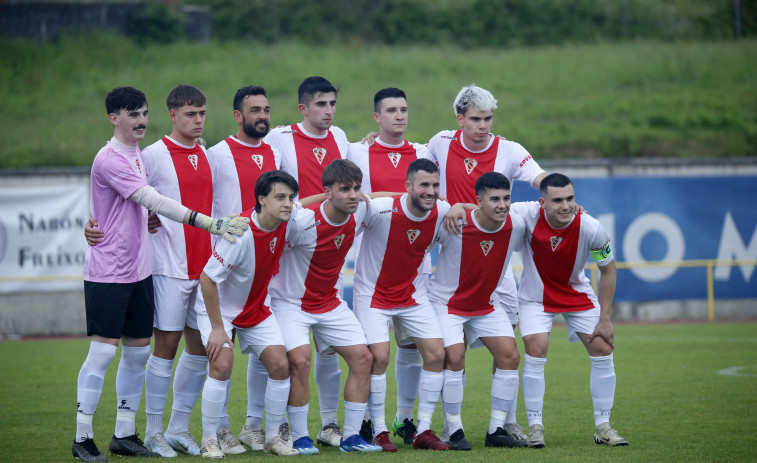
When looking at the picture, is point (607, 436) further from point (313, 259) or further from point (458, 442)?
point (313, 259)

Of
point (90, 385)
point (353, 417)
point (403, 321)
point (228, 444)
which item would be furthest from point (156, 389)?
point (403, 321)

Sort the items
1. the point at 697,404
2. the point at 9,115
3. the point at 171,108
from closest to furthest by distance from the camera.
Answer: the point at 171,108, the point at 697,404, the point at 9,115

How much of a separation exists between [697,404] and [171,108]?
17.3 feet

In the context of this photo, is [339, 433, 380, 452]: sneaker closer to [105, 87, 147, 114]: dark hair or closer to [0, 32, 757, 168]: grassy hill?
[105, 87, 147, 114]: dark hair

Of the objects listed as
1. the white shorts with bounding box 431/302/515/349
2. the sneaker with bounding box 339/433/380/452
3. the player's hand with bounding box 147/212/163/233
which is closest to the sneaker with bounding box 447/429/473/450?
the sneaker with bounding box 339/433/380/452

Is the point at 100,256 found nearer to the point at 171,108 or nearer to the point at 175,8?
the point at 171,108

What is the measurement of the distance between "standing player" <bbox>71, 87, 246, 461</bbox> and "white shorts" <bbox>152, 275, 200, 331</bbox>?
0.08 metres

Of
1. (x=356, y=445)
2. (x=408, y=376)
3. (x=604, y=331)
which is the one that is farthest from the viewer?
(x=408, y=376)

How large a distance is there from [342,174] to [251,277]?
95 cm

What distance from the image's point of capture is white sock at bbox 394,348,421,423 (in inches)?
282

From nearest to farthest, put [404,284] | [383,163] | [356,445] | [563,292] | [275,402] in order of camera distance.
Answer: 1. [275,402]
2. [356,445]
3. [404,284]
4. [563,292]
5. [383,163]

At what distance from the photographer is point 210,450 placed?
618 cm

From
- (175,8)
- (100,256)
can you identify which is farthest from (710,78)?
(100,256)

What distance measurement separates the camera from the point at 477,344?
706 cm
